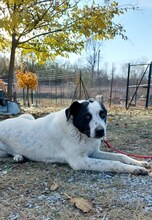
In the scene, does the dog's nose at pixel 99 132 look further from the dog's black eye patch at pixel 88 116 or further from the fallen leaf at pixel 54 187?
the fallen leaf at pixel 54 187

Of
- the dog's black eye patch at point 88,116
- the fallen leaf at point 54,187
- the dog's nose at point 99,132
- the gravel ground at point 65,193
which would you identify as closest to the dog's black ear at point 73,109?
the dog's black eye patch at point 88,116

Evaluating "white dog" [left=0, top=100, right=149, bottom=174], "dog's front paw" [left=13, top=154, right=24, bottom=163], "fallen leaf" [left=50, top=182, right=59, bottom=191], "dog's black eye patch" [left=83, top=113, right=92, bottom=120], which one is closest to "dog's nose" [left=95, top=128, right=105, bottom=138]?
"white dog" [left=0, top=100, right=149, bottom=174]

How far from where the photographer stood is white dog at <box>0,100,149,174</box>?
9.43 feet

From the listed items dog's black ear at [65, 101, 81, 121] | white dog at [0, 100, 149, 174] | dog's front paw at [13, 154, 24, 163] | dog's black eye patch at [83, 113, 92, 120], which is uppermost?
dog's black ear at [65, 101, 81, 121]

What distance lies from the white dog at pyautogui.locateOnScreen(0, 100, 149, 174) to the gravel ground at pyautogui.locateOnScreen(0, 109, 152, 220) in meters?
0.10

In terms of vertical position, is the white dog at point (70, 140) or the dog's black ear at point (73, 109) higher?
the dog's black ear at point (73, 109)

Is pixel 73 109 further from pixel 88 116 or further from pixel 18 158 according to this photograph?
pixel 18 158

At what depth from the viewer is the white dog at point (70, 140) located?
2875 mm

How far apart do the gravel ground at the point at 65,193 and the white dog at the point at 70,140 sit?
0.33 ft

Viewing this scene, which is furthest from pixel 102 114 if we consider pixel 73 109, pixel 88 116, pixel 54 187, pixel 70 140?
pixel 54 187

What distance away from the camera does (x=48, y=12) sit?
8.65 m

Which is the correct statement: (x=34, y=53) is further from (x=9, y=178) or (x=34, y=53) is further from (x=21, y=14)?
(x=9, y=178)

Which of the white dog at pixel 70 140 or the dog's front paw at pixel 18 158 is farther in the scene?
the dog's front paw at pixel 18 158

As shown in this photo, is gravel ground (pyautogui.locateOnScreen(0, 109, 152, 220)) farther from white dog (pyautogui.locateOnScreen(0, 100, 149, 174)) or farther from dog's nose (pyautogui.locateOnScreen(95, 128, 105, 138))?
dog's nose (pyautogui.locateOnScreen(95, 128, 105, 138))
